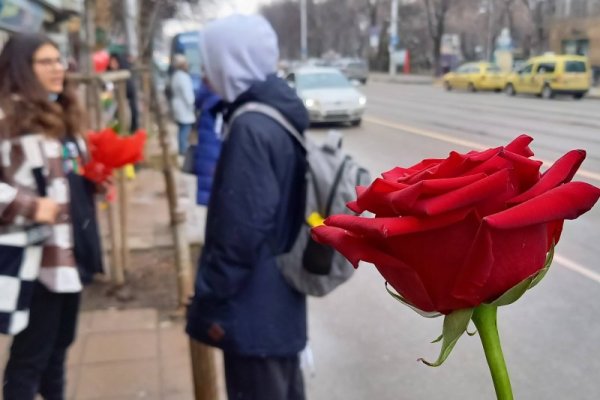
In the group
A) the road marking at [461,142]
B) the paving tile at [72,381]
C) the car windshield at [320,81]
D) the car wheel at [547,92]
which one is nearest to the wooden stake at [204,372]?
the paving tile at [72,381]

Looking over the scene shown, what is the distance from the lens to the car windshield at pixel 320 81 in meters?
16.4

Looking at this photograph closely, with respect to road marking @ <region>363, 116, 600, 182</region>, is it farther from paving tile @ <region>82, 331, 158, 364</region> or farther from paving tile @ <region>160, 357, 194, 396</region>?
paving tile @ <region>82, 331, 158, 364</region>

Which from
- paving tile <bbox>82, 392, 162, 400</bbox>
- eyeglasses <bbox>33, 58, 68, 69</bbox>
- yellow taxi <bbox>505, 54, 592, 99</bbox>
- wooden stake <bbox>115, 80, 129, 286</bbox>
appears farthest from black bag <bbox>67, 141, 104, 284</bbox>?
yellow taxi <bbox>505, 54, 592, 99</bbox>

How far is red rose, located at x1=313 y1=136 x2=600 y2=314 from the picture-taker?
650mm

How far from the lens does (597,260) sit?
453cm

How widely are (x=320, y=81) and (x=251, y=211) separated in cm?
1482

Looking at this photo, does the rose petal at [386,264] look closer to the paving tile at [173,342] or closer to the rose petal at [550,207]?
the rose petal at [550,207]

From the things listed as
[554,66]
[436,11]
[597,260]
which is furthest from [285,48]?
[597,260]

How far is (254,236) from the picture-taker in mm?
2322

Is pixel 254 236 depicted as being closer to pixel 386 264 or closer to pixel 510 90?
pixel 386 264

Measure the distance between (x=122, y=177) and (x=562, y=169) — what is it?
4.82 m

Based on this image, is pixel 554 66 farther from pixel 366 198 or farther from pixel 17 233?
pixel 366 198

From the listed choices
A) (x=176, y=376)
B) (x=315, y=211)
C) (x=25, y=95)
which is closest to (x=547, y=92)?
(x=176, y=376)

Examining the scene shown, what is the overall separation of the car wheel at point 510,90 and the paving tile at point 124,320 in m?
5.73
